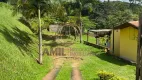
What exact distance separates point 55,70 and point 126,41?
10.0m

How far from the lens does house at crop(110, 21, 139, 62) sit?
25.5 metres

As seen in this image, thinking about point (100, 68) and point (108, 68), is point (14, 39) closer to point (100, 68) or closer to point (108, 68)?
point (100, 68)

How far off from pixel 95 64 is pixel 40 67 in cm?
535

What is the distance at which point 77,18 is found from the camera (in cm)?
4603

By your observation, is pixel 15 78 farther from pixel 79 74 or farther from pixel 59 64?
pixel 59 64

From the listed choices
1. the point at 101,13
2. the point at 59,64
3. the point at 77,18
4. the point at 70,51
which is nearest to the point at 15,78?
the point at 59,64

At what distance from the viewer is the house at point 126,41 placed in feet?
83.5

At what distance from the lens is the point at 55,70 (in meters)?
20.9

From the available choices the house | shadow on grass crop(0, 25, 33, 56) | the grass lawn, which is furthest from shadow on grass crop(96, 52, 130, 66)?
shadow on grass crop(0, 25, 33, 56)

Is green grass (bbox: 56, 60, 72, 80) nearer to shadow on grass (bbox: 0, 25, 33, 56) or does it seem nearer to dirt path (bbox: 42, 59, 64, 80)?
dirt path (bbox: 42, 59, 64, 80)

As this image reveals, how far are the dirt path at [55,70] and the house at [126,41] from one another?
7.06 metres

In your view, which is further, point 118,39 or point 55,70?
point 118,39

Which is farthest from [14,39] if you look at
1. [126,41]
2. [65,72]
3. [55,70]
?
[126,41]

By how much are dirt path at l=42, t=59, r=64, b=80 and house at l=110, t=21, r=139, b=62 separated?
23.2 feet
